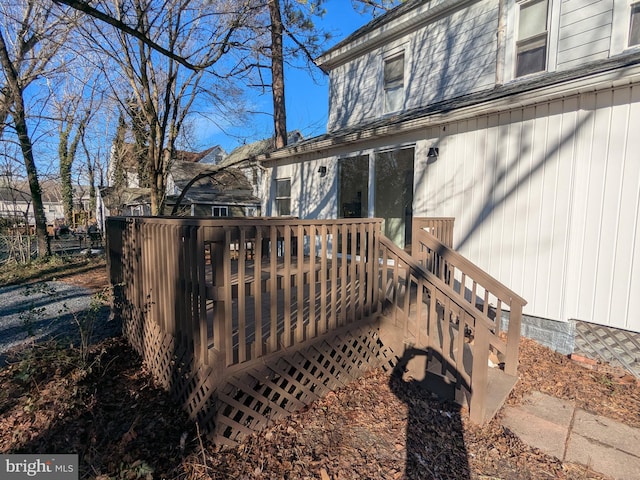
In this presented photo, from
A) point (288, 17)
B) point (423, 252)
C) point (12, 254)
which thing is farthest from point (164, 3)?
point (12, 254)

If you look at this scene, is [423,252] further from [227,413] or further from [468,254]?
[227,413]

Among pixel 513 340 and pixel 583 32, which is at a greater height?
pixel 583 32

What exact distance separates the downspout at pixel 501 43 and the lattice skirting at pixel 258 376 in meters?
5.07

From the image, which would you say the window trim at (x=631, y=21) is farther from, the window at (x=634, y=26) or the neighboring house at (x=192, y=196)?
the neighboring house at (x=192, y=196)

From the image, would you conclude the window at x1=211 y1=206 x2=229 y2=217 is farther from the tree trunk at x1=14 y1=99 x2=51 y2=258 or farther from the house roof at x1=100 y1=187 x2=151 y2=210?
the tree trunk at x1=14 y1=99 x2=51 y2=258

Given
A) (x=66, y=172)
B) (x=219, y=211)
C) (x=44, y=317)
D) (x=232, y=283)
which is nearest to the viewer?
(x=232, y=283)

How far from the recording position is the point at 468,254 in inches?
193

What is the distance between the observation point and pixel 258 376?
2326 millimetres

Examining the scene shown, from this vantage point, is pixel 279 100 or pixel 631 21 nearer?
pixel 631 21

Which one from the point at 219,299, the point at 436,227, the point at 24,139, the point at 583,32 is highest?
the point at 583,32

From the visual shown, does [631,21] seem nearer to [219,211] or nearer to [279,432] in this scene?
[279,432]

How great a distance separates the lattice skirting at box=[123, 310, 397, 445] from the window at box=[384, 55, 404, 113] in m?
5.75

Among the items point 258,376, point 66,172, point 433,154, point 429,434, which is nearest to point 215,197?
point 66,172

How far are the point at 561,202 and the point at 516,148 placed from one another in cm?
92
